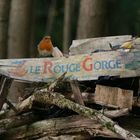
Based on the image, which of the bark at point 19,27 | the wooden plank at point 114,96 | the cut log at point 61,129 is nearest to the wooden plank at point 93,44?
the wooden plank at point 114,96

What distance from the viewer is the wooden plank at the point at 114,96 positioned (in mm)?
4762

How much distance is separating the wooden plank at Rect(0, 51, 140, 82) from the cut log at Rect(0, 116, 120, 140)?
1.45 feet

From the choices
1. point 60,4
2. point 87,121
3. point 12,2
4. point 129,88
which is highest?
point 60,4

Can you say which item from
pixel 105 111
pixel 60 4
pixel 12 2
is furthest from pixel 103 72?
pixel 60 4

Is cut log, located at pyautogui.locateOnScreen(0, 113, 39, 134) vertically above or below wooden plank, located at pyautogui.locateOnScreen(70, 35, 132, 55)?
below

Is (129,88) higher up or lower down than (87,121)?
higher up

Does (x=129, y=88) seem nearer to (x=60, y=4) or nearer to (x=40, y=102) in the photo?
(x=40, y=102)

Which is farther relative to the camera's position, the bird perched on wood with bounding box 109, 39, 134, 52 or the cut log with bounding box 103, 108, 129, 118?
the bird perched on wood with bounding box 109, 39, 134, 52

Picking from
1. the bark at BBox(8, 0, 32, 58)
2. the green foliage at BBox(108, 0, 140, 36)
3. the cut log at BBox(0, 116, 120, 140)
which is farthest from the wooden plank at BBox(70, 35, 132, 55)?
the green foliage at BBox(108, 0, 140, 36)

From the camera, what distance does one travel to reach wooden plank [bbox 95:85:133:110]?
4.76 metres

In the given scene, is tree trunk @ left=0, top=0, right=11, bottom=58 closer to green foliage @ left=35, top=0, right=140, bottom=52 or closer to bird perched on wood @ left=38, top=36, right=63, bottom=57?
bird perched on wood @ left=38, top=36, right=63, bottom=57

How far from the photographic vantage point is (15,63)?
17.7 ft

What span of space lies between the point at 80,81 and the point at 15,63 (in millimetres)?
739

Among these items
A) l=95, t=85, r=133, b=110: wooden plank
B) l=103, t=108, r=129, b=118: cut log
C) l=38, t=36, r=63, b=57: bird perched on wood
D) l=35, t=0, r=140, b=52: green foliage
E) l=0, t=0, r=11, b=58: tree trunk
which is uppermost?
l=35, t=0, r=140, b=52: green foliage
